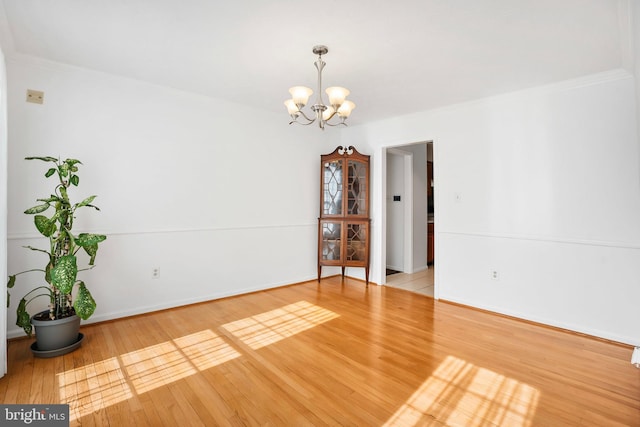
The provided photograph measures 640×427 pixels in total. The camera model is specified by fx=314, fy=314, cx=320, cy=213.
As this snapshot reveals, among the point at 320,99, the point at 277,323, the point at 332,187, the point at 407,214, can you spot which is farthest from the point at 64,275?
the point at 407,214

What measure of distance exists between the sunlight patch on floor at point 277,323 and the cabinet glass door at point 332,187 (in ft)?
5.29

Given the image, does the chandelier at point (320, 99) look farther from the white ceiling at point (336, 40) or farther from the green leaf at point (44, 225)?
the green leaf at point (44, 225)

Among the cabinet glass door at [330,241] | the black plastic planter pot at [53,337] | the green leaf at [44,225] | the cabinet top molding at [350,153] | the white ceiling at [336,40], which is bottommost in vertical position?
the black plastic planter pot at [53,337]

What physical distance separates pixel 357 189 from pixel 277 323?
2.35 meters

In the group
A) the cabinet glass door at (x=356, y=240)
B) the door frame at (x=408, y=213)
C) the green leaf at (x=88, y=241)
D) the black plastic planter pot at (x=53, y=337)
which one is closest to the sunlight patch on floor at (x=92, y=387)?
the black plastic planter pot at (x=53, y=337)

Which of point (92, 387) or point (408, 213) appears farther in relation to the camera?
point (408, 213)

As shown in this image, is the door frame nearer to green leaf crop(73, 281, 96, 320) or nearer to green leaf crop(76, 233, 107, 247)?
green leaf crop(76, 233, 107, 247)

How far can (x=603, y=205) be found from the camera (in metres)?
2.85

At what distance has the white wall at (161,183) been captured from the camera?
274 cm

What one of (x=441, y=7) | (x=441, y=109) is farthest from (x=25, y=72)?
(x=441, y=109)

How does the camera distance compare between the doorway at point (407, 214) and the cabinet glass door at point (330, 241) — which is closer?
the cabinet glass door at point (330, 241)

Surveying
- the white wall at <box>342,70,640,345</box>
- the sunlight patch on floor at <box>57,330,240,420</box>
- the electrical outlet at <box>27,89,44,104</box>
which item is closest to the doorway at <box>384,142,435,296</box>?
the white wall at <box>342,70,640,345</box>

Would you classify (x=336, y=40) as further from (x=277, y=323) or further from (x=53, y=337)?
(x=53, y=337)

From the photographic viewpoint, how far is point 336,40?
235cm
